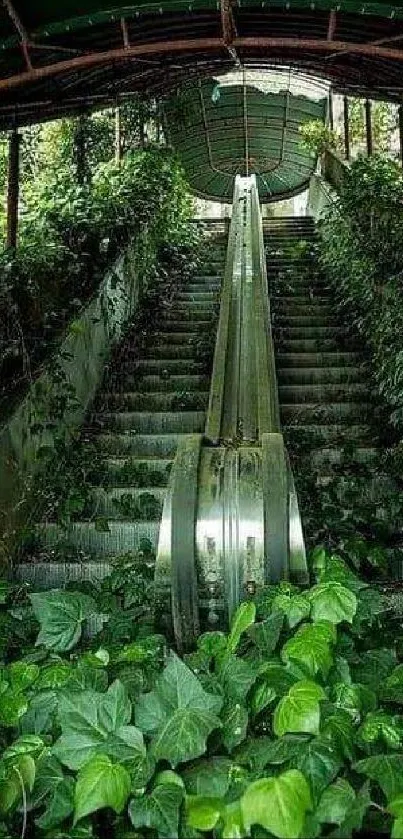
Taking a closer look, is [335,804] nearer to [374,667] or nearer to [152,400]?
[374,667]

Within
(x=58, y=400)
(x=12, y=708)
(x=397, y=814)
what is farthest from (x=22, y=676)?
(x=58, y=400)

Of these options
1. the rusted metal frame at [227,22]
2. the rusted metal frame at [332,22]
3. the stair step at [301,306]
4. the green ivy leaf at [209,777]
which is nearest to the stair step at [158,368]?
the stair step at [301,306]

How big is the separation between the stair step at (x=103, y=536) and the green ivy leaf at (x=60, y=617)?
176cm

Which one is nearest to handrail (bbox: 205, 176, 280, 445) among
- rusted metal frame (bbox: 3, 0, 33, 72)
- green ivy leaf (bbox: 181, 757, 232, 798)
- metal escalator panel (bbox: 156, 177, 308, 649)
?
metal escalator panel (bbox: 156, 177, 308, 649)

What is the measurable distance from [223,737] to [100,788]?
1.15 ft

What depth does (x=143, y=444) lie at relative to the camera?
204 inches

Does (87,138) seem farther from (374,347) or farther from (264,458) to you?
(264,458)

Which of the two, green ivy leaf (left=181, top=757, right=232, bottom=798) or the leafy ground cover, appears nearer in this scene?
the leafy ground cover

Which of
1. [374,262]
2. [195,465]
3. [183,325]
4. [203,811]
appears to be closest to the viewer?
[203,811]

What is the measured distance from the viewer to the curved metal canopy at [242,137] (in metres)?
14.9

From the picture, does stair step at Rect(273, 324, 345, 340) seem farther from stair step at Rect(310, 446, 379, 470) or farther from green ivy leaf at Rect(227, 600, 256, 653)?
green ivy leaf at Rect(227, 600, 256, 653)

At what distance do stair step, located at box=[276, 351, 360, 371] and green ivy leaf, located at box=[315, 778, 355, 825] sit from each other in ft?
16.9

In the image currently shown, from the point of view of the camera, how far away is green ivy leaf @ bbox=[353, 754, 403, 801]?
154 cm

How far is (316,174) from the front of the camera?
1410cm
